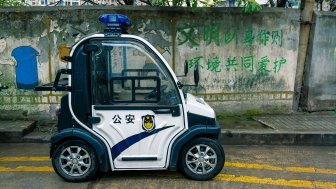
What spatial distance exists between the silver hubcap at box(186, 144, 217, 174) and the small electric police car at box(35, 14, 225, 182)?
0.01 metres

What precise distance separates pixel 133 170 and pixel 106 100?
1012mm

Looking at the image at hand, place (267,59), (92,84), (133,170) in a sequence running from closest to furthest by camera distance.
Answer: (92,84) < (133,170) < (267,59)

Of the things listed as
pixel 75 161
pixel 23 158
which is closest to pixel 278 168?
pixel 75 161

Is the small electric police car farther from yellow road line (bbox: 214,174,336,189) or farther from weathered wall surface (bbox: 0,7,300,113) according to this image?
weathered wall surface (bbox: 0,7,300,113)

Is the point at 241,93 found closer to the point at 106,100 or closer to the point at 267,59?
the point at 267,59

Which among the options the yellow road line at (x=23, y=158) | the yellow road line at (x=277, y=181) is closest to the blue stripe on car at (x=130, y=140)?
the yellow road line at (x=277, y=181)

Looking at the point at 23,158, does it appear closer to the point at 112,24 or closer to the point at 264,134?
the point at 112,24

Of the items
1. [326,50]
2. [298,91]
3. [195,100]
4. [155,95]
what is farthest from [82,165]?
[326,50]

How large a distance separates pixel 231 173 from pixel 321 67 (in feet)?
12.7

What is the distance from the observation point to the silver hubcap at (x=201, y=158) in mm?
4789

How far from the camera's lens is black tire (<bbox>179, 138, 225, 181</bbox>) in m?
4.77

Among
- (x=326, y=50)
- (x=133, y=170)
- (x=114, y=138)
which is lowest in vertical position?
(x=133, y=170)

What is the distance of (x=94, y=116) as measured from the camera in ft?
15.3

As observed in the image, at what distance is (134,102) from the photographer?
4684mm
